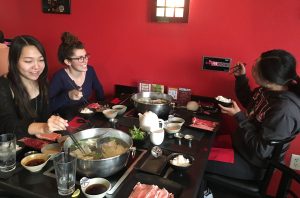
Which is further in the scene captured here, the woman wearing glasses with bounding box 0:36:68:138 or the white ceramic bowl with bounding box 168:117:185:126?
the white ceramic bowl with bounding box 168:117:185:126

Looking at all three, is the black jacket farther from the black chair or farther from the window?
the window

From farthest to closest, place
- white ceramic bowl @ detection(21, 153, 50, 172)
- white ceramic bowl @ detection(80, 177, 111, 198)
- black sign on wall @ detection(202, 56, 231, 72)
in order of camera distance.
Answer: black sign on wall @ detection(202, 56, 231, 72) < white ceramic bowl @ detection(21, 153, 50, 172) < white ceramic bowl @ detection(80, 177, 111, 198)

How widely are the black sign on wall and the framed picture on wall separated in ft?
4.72

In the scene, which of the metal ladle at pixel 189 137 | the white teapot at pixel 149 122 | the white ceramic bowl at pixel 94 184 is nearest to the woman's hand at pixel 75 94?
the white teapot at pixel 149 122

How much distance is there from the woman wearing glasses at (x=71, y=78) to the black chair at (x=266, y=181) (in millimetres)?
1173

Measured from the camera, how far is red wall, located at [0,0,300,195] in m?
1.92

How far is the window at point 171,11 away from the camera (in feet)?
6.85

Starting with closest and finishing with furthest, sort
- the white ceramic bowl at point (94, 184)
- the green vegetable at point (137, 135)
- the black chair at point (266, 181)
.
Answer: the white ceramic bowl at point (94, 184)
the black chair at point (266, 181)
the green vegetable at point (137, 135)

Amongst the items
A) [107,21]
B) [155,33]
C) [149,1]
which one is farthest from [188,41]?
[107,21]

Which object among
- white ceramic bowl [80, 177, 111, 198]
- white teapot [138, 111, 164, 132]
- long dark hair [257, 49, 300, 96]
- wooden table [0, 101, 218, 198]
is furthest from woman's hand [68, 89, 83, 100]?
long dark hair [257, 49, 300, 96]

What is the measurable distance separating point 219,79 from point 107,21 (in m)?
1.16

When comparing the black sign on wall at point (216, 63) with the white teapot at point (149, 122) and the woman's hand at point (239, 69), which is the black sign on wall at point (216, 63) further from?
the white teapot at point (149, 122)

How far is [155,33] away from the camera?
2248mm

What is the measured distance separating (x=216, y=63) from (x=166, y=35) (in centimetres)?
49
